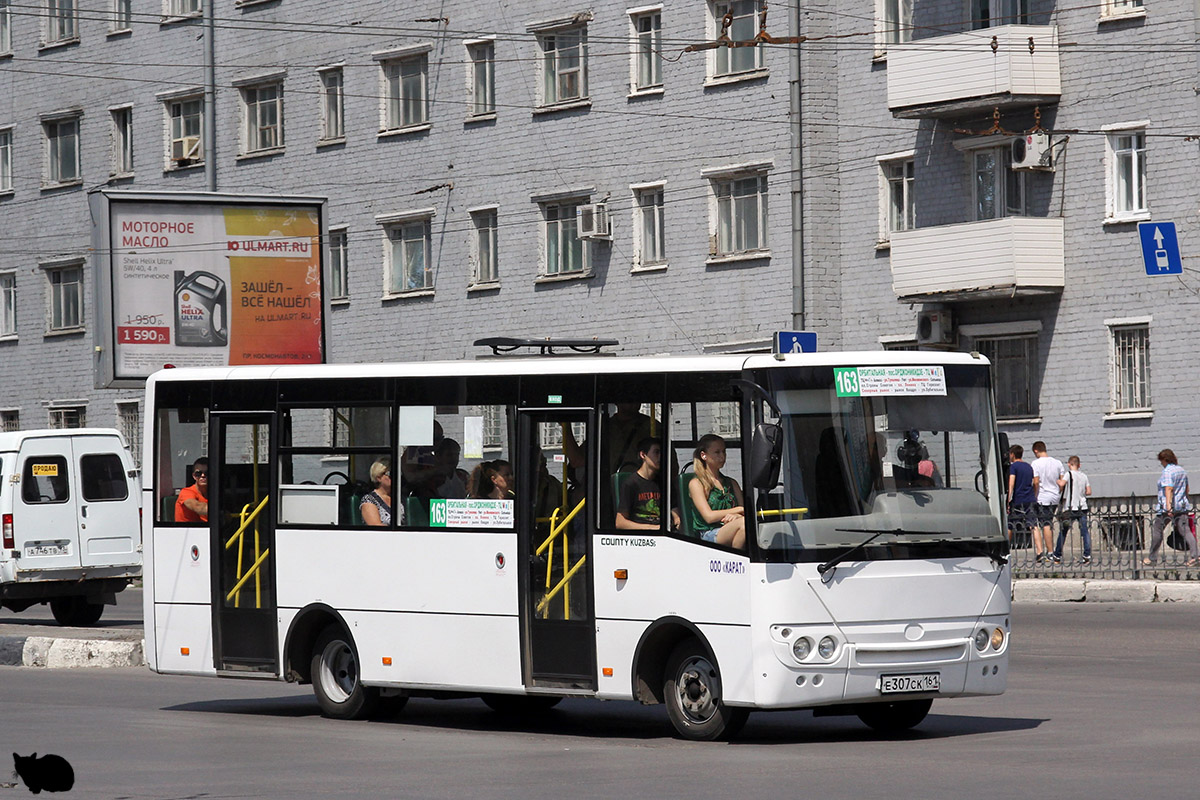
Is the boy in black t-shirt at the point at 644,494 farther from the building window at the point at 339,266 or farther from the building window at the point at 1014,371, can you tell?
the building window at the point at 339,266

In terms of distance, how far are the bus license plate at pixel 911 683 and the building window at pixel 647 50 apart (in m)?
28.6

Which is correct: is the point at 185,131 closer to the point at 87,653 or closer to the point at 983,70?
the point at 983,70

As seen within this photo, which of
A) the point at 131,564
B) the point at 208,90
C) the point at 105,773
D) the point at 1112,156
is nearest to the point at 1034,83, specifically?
the point at 1112,156

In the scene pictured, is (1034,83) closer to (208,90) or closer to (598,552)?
(208,90)

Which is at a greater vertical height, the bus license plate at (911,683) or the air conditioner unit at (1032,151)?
the air conditioner unit at (1032,151)

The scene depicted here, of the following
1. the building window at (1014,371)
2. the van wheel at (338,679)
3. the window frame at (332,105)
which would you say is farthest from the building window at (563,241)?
the van wheel at (338,679)

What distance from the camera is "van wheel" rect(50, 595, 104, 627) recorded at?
25766 mm

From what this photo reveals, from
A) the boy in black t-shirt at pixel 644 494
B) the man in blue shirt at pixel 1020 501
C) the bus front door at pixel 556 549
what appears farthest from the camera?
the man in blue shirt at pixel 1020 501

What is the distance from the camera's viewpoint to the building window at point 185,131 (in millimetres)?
49125

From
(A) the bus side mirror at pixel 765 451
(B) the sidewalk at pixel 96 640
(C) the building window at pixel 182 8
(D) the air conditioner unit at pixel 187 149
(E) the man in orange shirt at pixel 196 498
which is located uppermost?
(C) the building window at pixel 182 8

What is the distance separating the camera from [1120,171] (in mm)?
33750

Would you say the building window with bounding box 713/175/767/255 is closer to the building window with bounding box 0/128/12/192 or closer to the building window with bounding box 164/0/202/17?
the building window with bounding box 164/0/202/17

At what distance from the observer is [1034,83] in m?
34.0

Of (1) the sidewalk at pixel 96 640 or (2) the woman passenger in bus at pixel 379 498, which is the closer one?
(2) the woman passenger in bus at pixel 379 498
